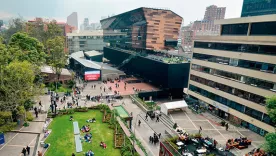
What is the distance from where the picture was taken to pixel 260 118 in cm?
3045

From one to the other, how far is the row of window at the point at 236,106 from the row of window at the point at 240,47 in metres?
9.77

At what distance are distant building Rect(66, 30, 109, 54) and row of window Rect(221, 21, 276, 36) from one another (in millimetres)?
85650

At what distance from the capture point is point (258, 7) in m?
42.6

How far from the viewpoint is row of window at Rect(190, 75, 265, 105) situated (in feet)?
100

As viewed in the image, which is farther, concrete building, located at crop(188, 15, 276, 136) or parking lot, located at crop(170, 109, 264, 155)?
parking lot, located at crop(170, 109, 264, 155)

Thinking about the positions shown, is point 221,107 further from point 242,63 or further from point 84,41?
point 84,41

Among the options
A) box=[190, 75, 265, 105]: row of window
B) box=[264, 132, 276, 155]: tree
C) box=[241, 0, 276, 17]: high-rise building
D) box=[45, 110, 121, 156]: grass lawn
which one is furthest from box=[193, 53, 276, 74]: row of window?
box=[45, 110, 121, 156]: grass lawn

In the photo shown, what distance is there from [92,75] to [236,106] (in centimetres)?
4305

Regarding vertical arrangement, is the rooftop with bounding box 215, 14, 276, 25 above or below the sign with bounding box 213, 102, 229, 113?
above

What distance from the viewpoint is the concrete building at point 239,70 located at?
29.5m

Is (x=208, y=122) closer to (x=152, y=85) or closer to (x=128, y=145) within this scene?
(x=128, y=145)

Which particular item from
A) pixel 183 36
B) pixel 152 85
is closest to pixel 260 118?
pixel 152 85

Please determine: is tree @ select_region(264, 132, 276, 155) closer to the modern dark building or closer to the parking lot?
the parking lot

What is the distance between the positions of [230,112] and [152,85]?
88.7ft
